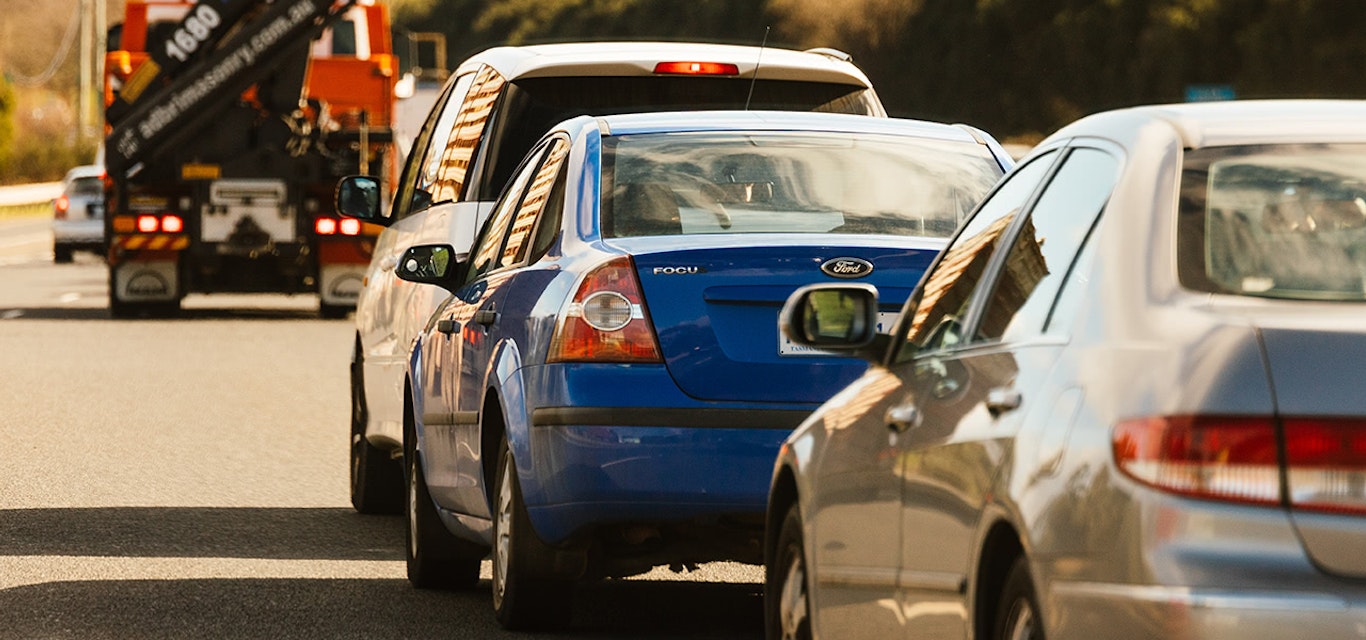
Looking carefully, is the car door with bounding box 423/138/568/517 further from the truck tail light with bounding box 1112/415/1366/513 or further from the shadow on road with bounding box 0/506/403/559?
the truck tail light with bounding box 1112/415/1366/513

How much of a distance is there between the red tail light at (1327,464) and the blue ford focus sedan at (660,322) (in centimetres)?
341

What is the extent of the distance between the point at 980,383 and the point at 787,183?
3412 mm

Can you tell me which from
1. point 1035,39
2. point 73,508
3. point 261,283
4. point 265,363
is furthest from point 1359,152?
point 1035,39

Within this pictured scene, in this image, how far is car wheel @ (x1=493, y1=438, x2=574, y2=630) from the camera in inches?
289

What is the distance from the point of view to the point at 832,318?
5145 mm

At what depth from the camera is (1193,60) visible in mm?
59781

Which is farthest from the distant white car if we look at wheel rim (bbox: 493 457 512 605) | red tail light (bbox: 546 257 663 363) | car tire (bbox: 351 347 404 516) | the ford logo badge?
the ford logo badge

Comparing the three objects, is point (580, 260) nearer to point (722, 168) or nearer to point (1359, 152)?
point (722, 168)

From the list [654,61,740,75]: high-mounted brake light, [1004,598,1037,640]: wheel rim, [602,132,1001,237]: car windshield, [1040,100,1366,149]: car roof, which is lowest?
[1004,598,1037,640]: wheel rim

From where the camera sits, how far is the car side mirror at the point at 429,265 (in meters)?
8.92

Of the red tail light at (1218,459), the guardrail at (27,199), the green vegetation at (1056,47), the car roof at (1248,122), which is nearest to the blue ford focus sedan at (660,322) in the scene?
the car roof at (1248,122)

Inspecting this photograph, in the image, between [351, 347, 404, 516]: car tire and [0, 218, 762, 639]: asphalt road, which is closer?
[0, 218, 762, 639]: asphalt road

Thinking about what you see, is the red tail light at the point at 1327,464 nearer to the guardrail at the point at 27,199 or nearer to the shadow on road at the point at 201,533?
the shadow on road at the point at 201,533

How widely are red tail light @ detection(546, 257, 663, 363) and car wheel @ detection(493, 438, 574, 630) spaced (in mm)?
478
